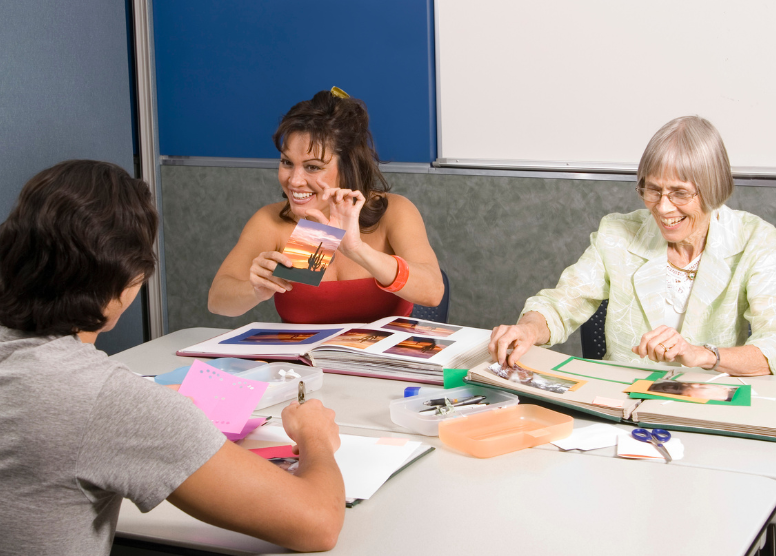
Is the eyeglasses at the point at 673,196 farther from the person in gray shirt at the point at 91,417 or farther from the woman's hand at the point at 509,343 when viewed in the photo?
the person in gray shirt at the point at 91,417

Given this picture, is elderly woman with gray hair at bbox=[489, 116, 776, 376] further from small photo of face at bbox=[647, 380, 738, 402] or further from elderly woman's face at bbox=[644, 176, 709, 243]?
small photo of face at bbox=[647, 380, 738, 402]

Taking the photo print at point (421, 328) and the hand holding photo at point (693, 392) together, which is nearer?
the hand holding photo at point (693, 392)

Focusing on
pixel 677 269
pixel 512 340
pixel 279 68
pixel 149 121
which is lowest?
pixel 512 340

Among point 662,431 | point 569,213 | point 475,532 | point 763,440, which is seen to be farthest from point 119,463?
point 569,213

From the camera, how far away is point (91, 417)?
0.85m

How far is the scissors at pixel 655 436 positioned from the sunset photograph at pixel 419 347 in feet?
1.58

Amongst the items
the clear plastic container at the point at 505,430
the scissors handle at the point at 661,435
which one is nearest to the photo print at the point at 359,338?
the clear plastic container at the point at 505,430

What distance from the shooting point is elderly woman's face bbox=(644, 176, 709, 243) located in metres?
1.80

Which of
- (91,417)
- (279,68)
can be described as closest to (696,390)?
(91,417)

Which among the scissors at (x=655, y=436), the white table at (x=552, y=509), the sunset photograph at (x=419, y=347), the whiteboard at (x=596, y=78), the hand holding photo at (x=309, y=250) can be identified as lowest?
the white table at (x=552, y=509)

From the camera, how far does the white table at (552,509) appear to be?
990mm

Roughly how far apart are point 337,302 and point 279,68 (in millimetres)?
1565

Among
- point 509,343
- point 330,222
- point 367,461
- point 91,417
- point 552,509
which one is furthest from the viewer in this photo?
point 330,222

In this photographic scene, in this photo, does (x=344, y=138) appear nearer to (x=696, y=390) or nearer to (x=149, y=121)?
(x=696, y=390)
